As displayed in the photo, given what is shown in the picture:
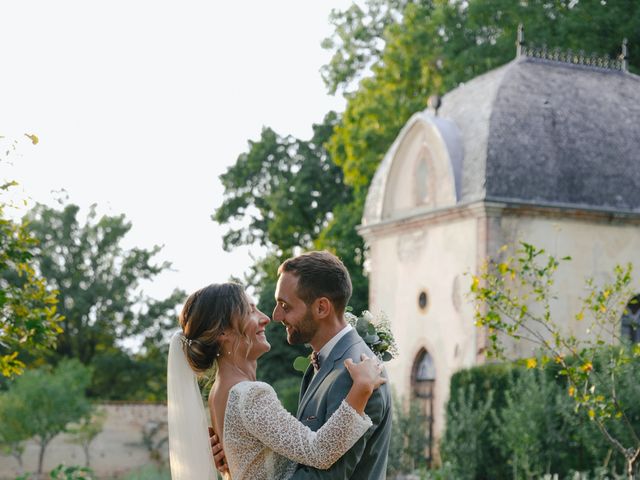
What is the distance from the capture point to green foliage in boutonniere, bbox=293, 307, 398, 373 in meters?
5.06

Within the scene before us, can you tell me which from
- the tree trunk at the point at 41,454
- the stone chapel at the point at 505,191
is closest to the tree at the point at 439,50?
the stone chapel at the point at 505,191

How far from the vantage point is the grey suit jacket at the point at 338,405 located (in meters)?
4.48

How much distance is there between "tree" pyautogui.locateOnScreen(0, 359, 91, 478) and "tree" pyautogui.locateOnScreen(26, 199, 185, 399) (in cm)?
934

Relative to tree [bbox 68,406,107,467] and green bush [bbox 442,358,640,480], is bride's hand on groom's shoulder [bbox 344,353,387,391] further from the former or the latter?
tree [bbox 68,406,107,467]

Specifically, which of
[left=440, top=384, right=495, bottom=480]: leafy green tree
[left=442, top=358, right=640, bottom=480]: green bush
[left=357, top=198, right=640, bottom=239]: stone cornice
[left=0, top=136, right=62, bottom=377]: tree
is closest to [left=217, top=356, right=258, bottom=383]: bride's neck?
[left=0, top=136, right=62, bottom=377]: tree

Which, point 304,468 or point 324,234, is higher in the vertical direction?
point 324,234

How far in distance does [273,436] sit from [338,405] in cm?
27

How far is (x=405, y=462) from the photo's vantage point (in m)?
21.9

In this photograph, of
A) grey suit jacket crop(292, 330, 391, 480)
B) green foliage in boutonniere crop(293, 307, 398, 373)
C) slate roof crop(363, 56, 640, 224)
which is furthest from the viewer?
slate roof crop(363, 56, 640, 224)

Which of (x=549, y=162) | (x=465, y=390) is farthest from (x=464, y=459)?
(x=549, y=162)

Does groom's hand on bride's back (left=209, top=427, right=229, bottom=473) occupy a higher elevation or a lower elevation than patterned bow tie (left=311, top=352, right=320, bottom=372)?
lower

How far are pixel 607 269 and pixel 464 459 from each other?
4.98m

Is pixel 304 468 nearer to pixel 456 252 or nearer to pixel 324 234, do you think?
pixel 456 252

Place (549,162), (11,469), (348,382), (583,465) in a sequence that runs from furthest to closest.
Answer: (11,469)
(549,162)
(583,465)
(348,382)
